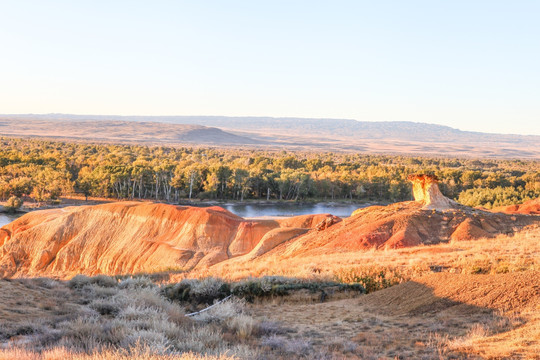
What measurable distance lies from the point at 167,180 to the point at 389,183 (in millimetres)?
39785

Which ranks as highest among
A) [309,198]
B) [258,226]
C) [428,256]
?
[428,256]

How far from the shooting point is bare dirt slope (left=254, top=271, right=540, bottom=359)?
29.5 ft

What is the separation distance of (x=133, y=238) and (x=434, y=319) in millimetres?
28724

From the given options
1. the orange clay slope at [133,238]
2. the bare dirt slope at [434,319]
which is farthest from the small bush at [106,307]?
the orange clay slope at [133,238]

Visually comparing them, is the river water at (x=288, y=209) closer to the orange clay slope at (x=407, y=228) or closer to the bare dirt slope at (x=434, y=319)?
the orange clay slope at (x=407, y=228)

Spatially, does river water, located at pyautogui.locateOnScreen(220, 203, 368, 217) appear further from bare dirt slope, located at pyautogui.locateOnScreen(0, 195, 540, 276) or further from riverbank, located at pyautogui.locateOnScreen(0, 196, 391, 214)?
bare dirt slope, located at pyautogui.locateOnScreen(0, 195, 540, 276)

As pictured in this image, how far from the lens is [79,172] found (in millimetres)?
83188

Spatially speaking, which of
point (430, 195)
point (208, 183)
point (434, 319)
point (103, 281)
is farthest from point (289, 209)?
point (434, 319)

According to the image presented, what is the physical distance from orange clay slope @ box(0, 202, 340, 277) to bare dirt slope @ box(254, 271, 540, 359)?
1874 centimetres

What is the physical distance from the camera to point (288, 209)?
78875 millimetres

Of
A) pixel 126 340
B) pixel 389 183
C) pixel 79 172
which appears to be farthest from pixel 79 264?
pixel 389 183

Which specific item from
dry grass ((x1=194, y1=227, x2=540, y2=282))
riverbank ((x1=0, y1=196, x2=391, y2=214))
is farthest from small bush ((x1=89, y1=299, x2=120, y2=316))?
riverbank ((x1=0, y1=196, x2=391, y2=214))

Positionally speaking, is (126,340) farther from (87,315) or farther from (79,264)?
(79,264)

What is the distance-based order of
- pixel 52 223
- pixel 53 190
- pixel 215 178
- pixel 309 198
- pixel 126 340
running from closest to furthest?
pixel 126 340 → pixel 52 223 → pixel 53 190 → pixel 215 178 → pixel 309 198
